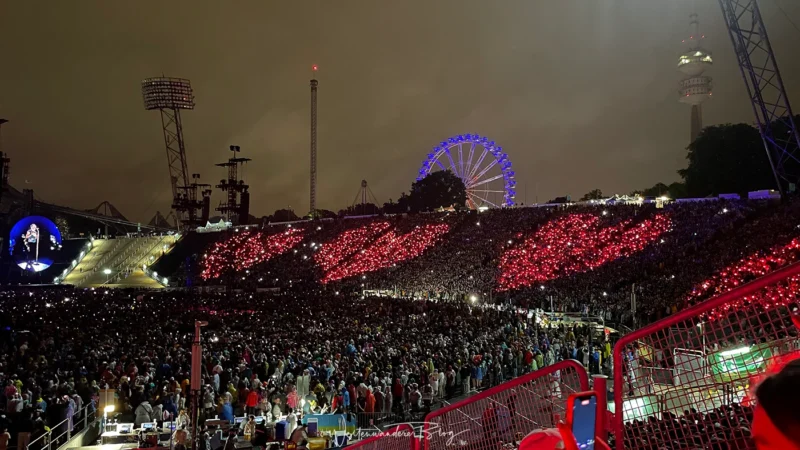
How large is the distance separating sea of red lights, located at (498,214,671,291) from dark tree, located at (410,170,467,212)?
2527 centimetres

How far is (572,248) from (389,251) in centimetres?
1356

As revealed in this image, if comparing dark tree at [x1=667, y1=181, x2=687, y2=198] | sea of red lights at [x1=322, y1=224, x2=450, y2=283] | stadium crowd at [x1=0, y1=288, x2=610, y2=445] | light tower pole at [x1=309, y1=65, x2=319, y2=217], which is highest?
light tower pole at [x1=309, y1=65, x2=319, y2=217]

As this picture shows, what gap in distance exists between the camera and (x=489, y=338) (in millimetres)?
16859

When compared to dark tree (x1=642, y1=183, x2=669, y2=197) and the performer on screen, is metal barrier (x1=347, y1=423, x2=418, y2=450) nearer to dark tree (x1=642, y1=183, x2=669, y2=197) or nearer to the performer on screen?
the performer on screen

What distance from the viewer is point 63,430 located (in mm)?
9656

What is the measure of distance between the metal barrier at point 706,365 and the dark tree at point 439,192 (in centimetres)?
5733

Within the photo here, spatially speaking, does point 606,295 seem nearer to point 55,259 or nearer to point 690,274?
point 690,274

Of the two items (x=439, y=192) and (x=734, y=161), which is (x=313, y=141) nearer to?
(x=439, y=192)

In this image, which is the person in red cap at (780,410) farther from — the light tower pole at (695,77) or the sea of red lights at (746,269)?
the light tower pole at (695,77)

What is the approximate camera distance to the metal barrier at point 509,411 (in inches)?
102

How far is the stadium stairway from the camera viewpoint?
47.4 meters

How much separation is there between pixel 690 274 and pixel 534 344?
10785 mm

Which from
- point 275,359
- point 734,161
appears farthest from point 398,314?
point 734,161

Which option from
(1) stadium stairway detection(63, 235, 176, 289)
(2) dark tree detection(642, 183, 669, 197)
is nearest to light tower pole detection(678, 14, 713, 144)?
(2) dark tree detection(642, 183, 669, 197)
